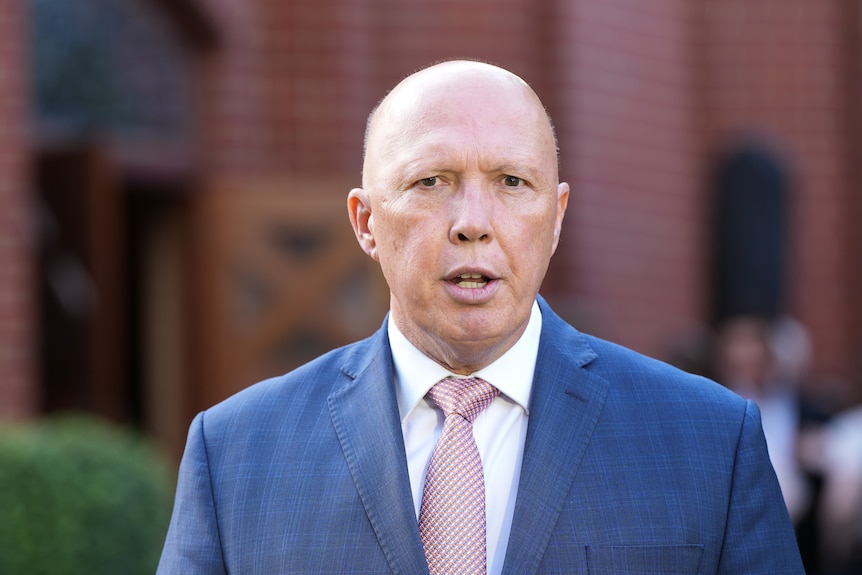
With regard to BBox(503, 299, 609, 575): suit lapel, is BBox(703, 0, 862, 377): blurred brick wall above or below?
above

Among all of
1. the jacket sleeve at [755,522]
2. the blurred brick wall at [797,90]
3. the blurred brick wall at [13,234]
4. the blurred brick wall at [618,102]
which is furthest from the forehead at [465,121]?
the blurred brick wall at [797,90]

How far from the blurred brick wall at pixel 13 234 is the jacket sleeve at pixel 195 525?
3.64m

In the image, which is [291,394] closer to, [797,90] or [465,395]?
[465,395]

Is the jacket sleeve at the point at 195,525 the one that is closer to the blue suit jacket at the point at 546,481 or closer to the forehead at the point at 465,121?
the blue suit jacket at the point at 546,481

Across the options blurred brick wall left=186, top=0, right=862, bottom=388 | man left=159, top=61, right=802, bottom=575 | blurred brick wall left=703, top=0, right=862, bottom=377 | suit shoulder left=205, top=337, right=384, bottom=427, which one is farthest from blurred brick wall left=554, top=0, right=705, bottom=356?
man left=159, top=61, right=802, bottom=575

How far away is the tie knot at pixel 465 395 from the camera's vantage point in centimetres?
237

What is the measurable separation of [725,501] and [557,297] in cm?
572

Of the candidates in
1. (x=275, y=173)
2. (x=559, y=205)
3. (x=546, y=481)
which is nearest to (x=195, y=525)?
(x=546, y=481)

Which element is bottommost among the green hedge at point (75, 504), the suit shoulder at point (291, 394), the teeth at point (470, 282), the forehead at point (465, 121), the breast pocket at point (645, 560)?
the green hedge at point (75, 504)

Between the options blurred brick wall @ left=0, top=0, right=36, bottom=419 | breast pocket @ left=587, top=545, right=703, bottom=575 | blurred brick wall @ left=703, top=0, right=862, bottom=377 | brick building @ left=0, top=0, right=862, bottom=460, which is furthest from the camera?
blurred brick wall @ left=703, top=0, right=862, bottom=377

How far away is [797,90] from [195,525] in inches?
298

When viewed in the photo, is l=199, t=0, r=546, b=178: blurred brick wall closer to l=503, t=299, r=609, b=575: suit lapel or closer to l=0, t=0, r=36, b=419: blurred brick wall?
l=0, t=0, r=36, b=419: blurred brick wall

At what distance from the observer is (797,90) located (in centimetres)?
934

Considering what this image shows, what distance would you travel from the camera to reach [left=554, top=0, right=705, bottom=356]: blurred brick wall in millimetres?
7992
